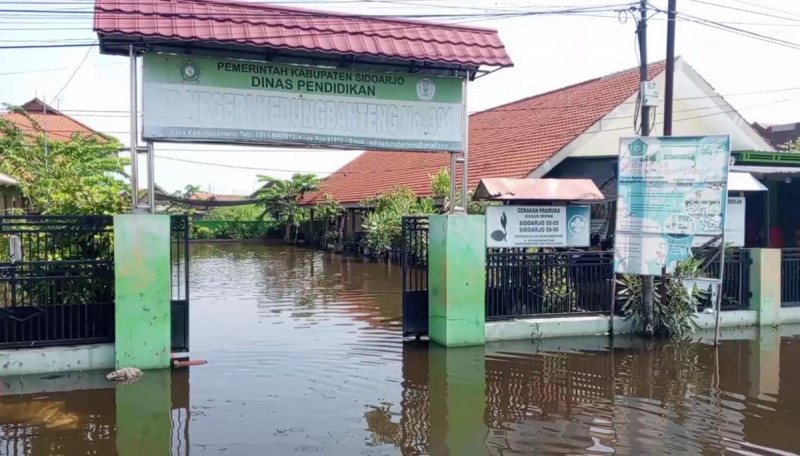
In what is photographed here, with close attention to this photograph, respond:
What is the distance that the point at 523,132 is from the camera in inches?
786

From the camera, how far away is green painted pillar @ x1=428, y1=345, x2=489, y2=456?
566cm

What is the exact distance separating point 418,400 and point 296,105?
4.09 m

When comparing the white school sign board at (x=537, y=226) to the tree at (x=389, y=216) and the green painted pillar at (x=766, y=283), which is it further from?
the tree at (x=389, y=216)

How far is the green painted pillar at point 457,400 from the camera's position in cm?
566

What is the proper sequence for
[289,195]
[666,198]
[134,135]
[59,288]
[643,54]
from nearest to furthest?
1. [134,135]
2. [59,288]
3. [666,198]
4. [643,54]
5. [289,195]

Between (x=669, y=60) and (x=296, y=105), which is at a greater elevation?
(x=669, y=60)

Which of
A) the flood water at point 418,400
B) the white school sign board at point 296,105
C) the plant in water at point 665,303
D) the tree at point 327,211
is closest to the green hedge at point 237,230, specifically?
the tree at point 327,211

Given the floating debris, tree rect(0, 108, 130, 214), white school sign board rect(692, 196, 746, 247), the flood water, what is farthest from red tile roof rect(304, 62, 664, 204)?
the floating debris

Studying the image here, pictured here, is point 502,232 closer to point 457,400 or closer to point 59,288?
point 457,400

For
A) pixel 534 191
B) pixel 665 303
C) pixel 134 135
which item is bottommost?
pixel 665 303

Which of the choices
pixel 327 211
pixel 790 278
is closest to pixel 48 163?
pixel 327 211

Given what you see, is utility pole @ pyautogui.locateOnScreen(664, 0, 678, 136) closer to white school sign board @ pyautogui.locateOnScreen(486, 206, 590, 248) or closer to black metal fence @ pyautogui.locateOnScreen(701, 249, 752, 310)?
white school sign board @ pyautogui.locateOnScreen(486, 206, 590, 248)

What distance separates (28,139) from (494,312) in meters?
19.4

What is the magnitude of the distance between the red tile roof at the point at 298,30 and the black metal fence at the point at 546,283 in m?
2.95
